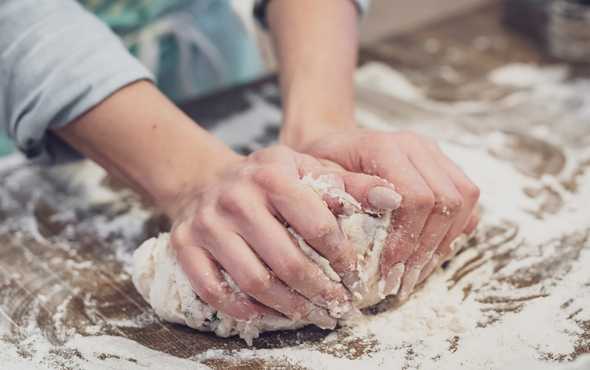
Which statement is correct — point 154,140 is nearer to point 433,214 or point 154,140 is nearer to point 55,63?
point 55,63

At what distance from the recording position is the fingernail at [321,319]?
0.68 m

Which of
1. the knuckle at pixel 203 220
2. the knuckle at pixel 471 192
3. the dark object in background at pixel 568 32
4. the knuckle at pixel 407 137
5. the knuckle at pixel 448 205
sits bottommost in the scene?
the dark object in background at pixel 568 32

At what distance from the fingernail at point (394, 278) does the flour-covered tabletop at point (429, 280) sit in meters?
0.03

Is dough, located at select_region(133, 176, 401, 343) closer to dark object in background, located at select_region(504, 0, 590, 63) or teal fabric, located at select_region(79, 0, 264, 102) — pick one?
teal fabric, located at select_region(79, 0, 264, 102)

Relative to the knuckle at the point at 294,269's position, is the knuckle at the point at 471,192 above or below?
below

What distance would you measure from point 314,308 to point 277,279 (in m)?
0.05

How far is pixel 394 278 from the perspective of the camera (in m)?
0.71

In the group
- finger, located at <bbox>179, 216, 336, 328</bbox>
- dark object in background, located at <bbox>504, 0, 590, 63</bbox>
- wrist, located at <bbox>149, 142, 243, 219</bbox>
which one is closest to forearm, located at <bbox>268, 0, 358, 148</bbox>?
wrist, located at <bbox>149, 142, 243, 219</bbox>

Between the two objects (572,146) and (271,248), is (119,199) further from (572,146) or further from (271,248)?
(572,146)

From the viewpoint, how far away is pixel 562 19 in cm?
126

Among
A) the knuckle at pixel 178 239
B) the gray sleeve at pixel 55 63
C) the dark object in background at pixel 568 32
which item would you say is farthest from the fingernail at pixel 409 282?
the dark object in background at pixel 568 32

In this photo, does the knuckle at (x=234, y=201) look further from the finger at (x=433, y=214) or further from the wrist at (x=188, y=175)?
the finger at (x=433, y=214)

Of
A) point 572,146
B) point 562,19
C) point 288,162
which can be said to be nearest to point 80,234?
point 288,162

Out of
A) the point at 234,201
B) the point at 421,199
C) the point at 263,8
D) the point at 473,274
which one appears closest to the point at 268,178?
the point at 234,201
